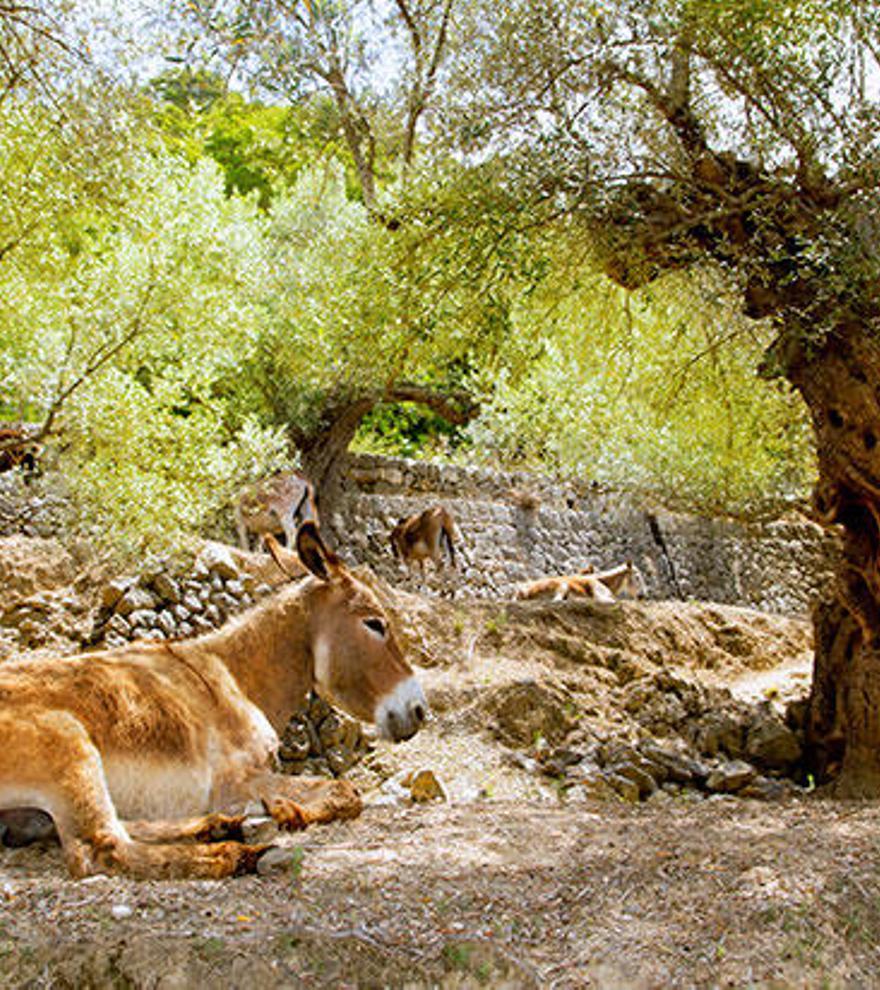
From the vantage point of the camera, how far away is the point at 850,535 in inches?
283

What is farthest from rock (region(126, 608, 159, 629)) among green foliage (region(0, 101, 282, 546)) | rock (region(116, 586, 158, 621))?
green foliage (region(0, 101, 282, 546))

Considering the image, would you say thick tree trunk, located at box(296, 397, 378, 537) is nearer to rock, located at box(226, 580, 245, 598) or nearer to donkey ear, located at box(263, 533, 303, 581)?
rock, located at box(226, 580, 245, 598)

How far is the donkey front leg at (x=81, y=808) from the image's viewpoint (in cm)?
349

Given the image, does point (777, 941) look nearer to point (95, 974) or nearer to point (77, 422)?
point (95, 974)

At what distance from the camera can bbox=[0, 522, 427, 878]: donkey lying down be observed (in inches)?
141

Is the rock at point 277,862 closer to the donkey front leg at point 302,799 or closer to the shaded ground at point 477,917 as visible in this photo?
the shaded ground at point 477,917

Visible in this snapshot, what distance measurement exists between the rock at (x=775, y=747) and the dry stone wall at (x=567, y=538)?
9045 mm

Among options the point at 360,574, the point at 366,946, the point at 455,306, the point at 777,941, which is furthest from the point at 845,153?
the point at 366,946

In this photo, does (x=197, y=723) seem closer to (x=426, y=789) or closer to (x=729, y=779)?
(x=426, y=789)

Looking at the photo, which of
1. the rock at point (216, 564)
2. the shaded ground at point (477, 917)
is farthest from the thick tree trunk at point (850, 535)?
the rock at point (216, 564)

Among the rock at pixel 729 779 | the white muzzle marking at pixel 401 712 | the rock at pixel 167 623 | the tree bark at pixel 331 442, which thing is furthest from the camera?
the tree bark at pixel 331 442

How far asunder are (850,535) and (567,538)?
12006mm

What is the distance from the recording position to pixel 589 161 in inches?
293

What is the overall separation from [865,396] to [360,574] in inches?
195
